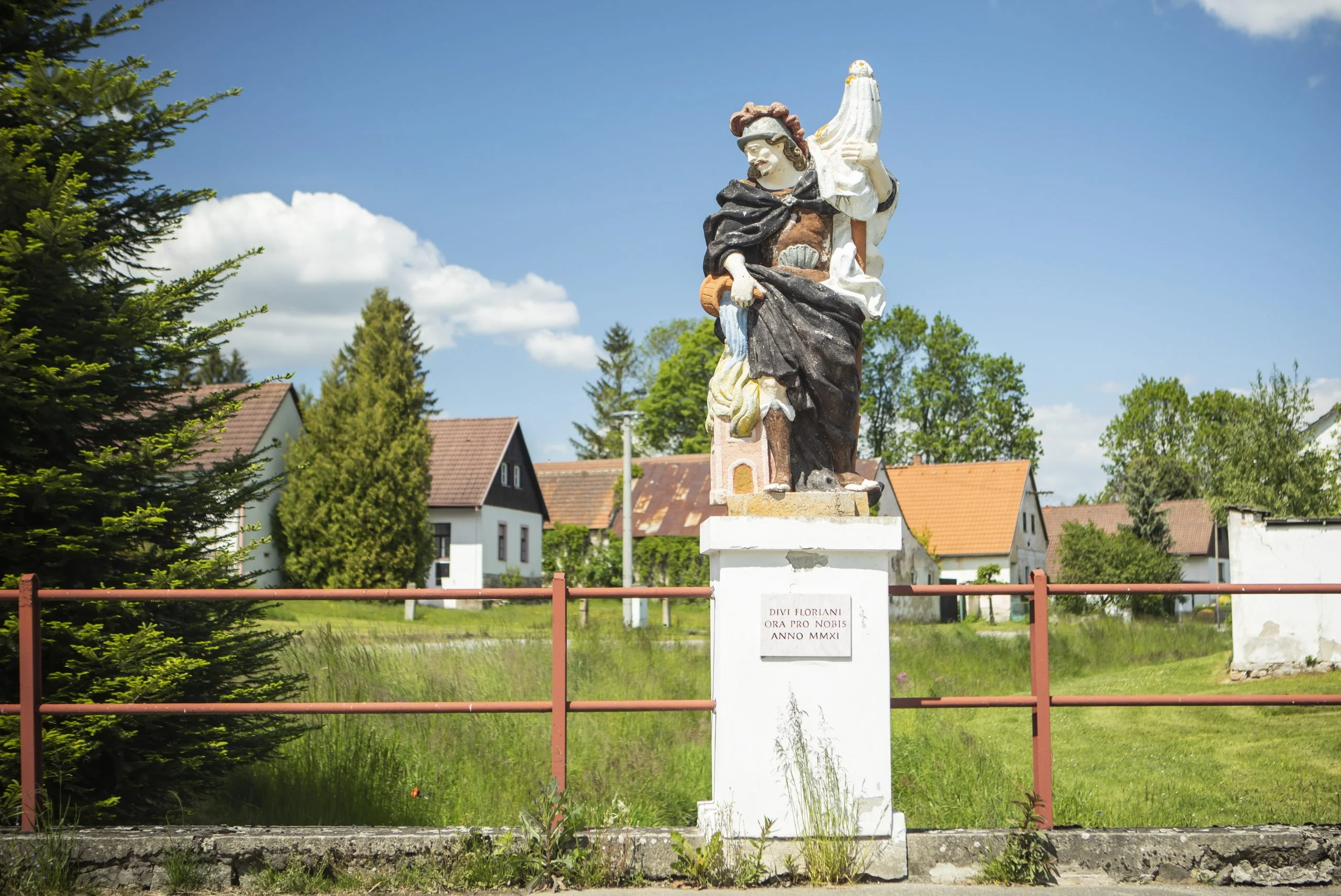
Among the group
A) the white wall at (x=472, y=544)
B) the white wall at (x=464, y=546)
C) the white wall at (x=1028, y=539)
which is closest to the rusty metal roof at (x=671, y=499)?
the white wall at (x=472, y=544)

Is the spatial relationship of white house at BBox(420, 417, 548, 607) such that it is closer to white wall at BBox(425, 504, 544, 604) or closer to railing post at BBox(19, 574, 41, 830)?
white wall at BBox(425, 504, 544, 604)

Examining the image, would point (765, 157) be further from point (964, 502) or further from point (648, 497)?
point (964, 502)

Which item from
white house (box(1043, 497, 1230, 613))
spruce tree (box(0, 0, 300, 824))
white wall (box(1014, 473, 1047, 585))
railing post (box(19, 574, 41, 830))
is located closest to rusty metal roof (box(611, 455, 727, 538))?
white wall (box(1014, 473, 1047, 585))

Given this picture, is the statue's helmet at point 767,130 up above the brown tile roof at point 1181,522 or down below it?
above

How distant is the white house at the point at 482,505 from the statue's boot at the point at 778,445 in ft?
106

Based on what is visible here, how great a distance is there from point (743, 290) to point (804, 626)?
158 cm

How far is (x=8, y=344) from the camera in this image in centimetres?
586

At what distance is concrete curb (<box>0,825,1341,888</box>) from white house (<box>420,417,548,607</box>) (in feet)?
105

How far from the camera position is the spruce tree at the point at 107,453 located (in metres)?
6.04

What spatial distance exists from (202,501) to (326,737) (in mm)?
1870

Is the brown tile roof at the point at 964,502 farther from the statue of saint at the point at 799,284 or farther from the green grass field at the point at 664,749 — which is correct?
the statue of saint at the point at 799,284

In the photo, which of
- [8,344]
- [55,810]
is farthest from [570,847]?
[8,344]

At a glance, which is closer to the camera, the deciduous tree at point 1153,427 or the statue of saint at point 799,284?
the statue of saint at point 799,284

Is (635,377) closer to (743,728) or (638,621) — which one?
(638,621)
